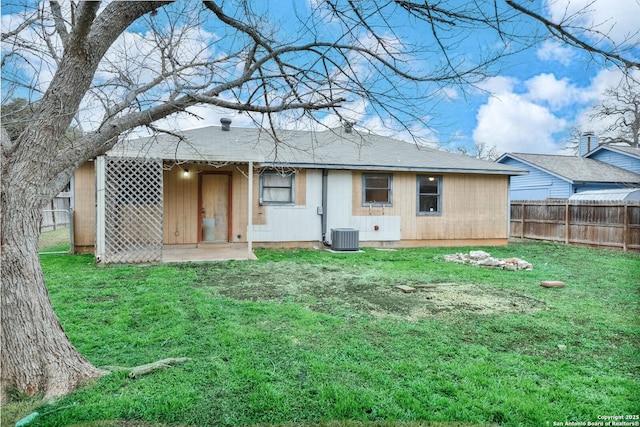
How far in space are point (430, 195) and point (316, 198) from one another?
3610 mm

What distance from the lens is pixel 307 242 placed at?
10.9 meters

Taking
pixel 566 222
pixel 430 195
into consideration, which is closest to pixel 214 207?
pixel 430 195

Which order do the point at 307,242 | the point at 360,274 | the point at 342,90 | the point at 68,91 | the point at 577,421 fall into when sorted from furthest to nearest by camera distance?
the point at 307,242
the point at 360,274
the point at 342,90
the point at 68,91
the point at 577,421

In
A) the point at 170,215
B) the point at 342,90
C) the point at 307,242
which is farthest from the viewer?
the point at 307,242

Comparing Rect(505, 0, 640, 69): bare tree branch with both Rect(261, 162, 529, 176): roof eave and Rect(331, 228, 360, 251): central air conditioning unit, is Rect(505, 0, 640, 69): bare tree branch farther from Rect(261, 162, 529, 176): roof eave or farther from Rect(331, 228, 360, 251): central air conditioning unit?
Rect(331, 228, 360, 251): central air conditioning unit

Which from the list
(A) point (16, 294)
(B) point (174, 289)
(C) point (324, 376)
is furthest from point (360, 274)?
(A) point (16, 294)

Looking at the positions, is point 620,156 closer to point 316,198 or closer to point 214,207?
point 316,198

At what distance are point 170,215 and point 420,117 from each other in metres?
8.60

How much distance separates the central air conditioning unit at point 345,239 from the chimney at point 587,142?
18.5 m

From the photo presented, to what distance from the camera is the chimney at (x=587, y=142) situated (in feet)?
71.1

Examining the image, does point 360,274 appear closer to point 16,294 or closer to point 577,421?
point 577,421

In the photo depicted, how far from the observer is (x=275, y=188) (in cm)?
1057

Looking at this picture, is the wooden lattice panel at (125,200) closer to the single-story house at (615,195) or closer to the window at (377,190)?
the window at (377,190)

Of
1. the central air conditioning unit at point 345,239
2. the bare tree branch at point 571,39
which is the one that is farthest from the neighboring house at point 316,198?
the bare tree branch at point 571,39
